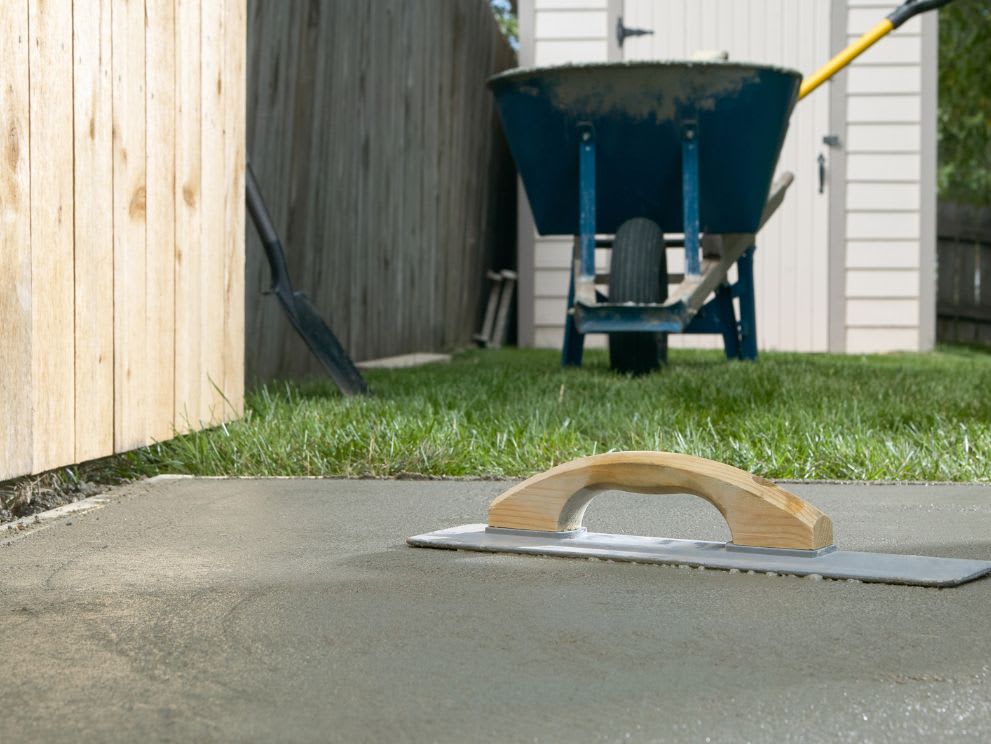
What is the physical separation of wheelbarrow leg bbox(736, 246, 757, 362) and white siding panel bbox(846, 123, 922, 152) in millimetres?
2643

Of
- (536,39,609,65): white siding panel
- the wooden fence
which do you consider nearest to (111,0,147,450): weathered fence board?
the wooden fence

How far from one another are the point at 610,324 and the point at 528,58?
4.40 metres

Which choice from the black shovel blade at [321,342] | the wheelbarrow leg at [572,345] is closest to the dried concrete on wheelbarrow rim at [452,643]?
the black shovel blade at [321,342]

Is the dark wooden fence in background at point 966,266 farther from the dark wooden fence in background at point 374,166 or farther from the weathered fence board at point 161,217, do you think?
the weathered fence board at point 161,217

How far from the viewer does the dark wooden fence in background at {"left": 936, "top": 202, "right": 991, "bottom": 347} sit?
456 inches

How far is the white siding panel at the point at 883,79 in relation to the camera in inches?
324

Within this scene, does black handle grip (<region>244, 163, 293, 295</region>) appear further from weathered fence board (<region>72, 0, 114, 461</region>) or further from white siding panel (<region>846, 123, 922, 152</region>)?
white siding panel (<region>846, 123, 922, 152</region>)

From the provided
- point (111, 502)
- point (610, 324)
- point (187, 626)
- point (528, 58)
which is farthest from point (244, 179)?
point (528, 58)

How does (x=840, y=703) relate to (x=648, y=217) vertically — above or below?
below

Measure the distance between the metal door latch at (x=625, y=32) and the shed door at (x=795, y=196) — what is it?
16 cm

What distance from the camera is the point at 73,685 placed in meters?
1.19

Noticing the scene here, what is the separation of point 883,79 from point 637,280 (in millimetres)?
4290

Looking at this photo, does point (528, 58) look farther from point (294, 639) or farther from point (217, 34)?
point (294, 639)

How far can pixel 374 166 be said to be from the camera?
580cm
